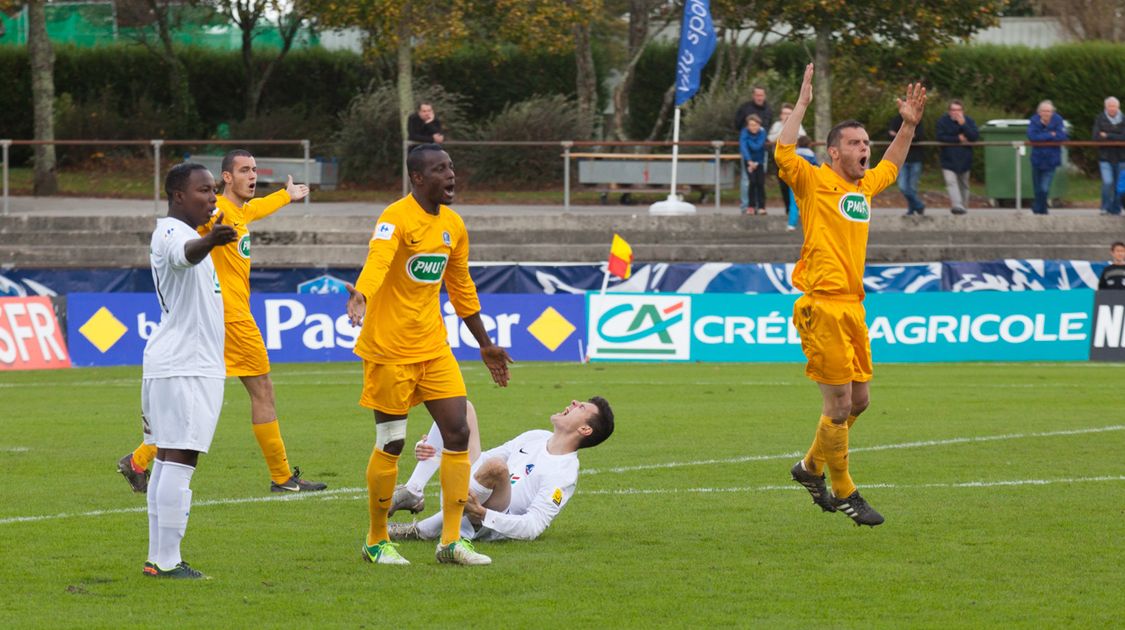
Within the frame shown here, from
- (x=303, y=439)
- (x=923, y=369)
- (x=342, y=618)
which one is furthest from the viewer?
(x=923, y=369)

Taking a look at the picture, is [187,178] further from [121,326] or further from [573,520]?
[121,326]

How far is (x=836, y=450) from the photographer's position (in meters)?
8.89

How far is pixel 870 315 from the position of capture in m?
20.1

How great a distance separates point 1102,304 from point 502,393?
333 inches

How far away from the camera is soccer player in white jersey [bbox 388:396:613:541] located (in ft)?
28.0

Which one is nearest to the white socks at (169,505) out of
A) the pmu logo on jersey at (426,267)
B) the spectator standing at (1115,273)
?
the pmu logo on jersey at (426,267)

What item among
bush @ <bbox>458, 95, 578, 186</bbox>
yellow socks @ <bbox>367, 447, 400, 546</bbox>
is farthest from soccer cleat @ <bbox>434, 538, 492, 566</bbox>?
bush @ <bbox>458, 95, 578, 186</bbox>

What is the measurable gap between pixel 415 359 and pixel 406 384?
0.44ft

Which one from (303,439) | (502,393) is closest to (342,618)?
(303,439)

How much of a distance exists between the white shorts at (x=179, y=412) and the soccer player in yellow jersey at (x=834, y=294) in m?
3.43

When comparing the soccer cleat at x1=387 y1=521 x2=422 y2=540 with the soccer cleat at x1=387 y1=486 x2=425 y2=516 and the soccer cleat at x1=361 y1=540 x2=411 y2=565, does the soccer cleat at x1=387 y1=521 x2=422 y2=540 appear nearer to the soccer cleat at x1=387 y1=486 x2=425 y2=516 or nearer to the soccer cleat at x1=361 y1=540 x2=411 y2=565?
the soccer cleat at x1=387 y1=486 x2=425 y2=516

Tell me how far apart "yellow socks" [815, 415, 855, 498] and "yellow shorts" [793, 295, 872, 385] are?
0.86 ft

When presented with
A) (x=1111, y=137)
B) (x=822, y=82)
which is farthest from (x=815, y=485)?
(x=822, y=82)

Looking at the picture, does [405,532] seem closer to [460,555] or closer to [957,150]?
[460,555]
